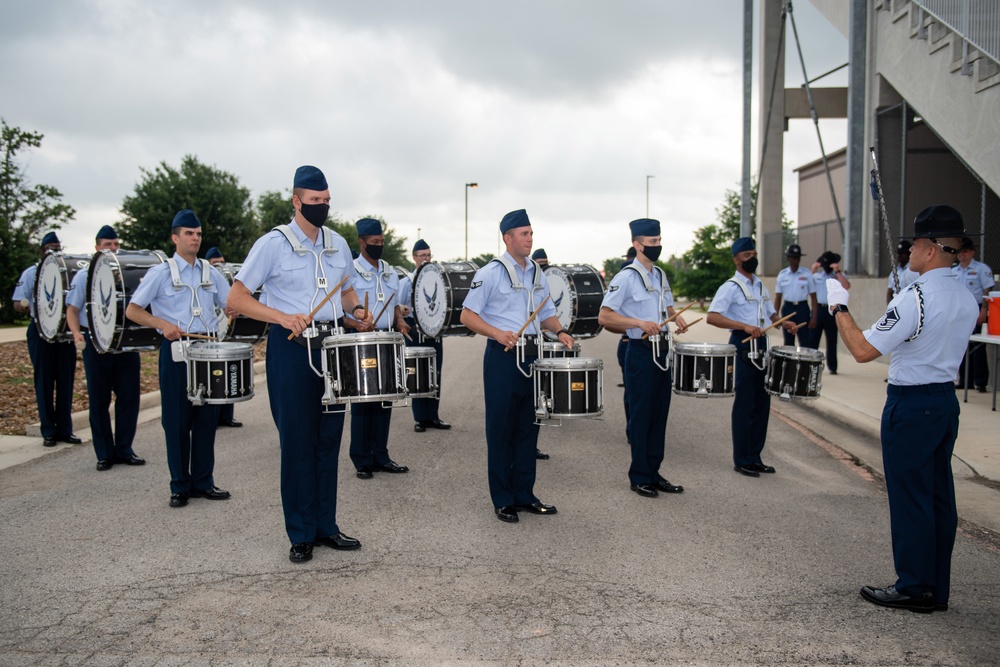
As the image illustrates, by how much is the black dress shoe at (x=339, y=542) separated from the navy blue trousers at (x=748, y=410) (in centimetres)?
369

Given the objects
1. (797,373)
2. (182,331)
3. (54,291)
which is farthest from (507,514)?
(54,291)

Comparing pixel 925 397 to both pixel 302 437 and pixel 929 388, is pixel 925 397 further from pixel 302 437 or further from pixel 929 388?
pixel 302 437

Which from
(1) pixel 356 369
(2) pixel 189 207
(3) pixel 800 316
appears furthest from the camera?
(2) pixel 189 207

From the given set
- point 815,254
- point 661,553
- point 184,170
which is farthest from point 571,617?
point 184,170

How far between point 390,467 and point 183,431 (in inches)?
73.1

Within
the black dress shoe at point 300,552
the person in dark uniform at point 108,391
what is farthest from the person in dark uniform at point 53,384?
the black dress shoe at point 300,552

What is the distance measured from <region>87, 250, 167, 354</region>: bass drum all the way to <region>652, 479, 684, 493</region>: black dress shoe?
14.2ft

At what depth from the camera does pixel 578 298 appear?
1070 centimetres

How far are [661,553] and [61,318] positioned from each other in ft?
20.3

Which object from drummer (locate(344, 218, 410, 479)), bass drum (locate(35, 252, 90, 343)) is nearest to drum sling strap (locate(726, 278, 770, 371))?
drummer (locate(344, 218, 410, 479))

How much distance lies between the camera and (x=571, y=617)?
4152mm

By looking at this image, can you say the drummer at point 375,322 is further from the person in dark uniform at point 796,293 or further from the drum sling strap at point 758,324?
the person in dark uniform at point 796,293

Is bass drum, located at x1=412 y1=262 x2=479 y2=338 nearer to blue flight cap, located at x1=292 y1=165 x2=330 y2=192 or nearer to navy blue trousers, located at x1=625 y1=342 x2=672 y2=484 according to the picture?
navy blue trousers, located at x1=625 y1=342 x2=672 y2=484

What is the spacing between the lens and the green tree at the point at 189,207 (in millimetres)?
36219
